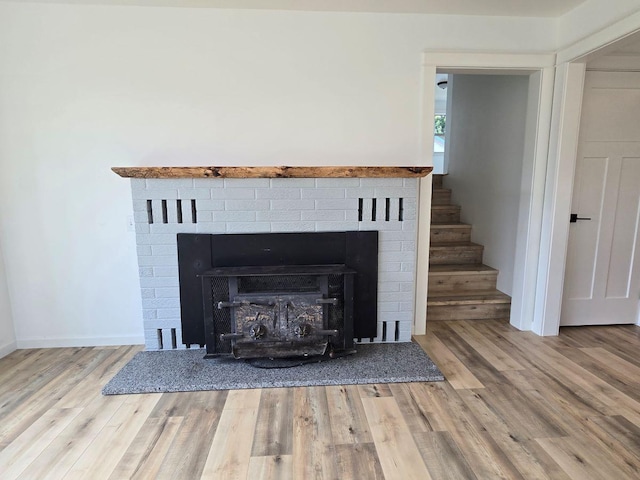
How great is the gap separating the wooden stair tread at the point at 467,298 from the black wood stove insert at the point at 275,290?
0.93 metres

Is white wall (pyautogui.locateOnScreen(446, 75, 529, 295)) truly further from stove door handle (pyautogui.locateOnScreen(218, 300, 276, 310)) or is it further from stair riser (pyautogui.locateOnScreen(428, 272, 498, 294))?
stove door handle (pyautogui.locateOnScreen(218, 300, 276, 310))

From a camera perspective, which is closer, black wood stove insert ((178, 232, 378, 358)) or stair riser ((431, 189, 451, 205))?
black wood stove insert ((178, 232, 378, 358))

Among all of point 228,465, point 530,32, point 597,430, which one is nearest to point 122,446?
point 228,465

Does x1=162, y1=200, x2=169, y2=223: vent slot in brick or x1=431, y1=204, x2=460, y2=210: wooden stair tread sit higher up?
x1=162, y1=200, x2=169, y2=223: vent slot in brick

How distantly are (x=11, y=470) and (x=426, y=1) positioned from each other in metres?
3.46

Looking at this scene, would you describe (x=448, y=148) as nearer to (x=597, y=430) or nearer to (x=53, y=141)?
(x=597, y=430)

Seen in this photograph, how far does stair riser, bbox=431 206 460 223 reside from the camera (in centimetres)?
424

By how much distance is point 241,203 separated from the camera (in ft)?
8.14

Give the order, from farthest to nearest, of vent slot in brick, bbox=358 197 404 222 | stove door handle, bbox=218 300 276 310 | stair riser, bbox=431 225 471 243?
stair riser, bbox=431 225 471 243 → vent slot in brick, bbox=358 197 404 222 → stove door handle, bbox=218 300 276 310

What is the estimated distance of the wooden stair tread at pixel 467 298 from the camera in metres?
3.23

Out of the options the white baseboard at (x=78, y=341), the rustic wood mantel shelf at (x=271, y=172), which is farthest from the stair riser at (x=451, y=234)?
the white baseboard at (x=78, y=341)

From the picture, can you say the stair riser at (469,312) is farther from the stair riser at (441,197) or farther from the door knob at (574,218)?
the stair riser at (441,197)

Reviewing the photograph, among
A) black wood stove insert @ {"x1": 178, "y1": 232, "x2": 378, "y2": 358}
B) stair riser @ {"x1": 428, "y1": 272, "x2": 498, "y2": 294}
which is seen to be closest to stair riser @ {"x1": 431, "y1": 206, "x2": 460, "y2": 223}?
stair riser @ {"x1": 428, "y1": 272, "x2": 498, "y2": 294}

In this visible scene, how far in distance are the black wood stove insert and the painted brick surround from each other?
72 millimetres
